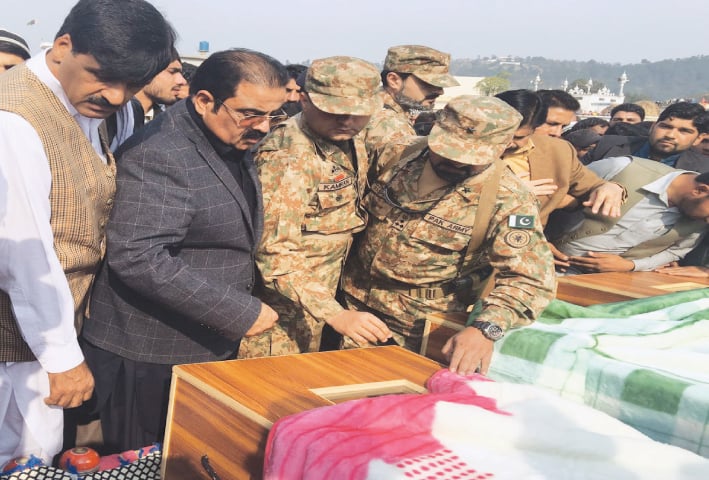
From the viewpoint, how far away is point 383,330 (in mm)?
2359

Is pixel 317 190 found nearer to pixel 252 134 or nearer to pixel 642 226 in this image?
pixel 252 134

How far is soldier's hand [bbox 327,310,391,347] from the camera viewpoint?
2355 millimetres

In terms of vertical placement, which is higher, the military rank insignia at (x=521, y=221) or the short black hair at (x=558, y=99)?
the short black hair at (x=558, y=99)

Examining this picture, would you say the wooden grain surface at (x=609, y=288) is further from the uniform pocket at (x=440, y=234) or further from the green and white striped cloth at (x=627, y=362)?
the uniform pocket at (x=440, y=234)

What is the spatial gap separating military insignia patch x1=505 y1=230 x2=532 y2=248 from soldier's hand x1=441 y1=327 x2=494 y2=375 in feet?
1.38

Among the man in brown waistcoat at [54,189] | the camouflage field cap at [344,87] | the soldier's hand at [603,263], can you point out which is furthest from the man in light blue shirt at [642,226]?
the man in brown waistcoat at [54,189]

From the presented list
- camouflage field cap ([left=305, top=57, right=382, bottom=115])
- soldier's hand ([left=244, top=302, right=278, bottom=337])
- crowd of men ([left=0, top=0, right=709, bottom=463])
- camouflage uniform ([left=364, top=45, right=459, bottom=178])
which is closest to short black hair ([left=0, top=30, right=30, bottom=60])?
crowd of men ([left=0, top=0, right=709, bottom=463])

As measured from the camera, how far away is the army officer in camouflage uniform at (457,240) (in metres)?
2.53

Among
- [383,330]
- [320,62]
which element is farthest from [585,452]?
[320,62]

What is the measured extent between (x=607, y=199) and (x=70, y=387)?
2.94 m

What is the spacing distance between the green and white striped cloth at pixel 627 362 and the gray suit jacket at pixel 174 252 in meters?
1.03

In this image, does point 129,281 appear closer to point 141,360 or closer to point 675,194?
point 141,360

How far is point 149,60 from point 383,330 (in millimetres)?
1215

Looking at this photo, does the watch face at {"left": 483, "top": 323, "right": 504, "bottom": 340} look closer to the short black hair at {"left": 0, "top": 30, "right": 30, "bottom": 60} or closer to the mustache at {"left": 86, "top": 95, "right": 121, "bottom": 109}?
the mustache at {"left": 86, "top": 95, "right": 121, "bottom": 109}
